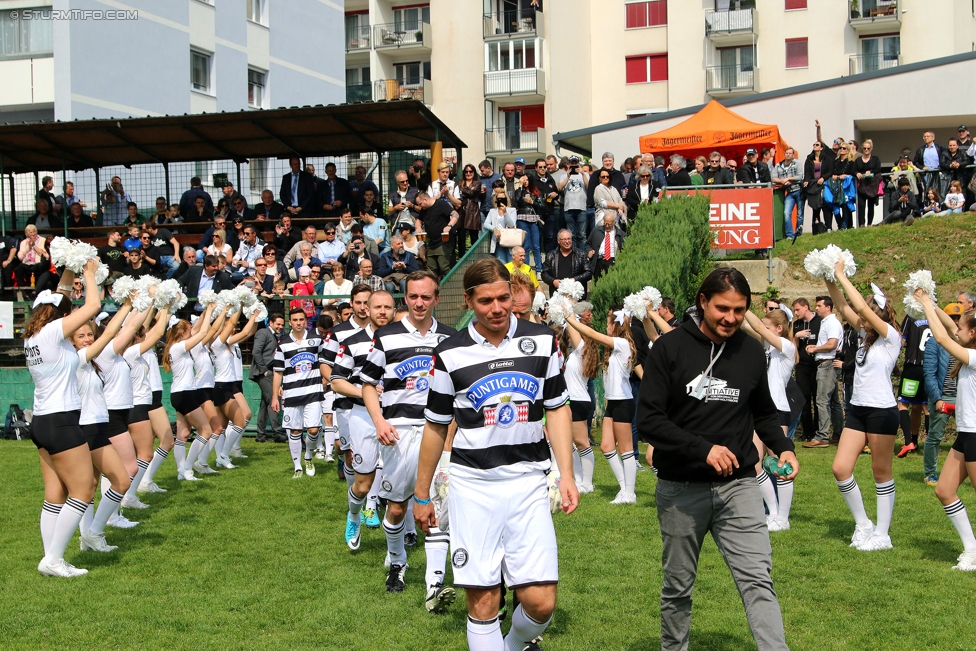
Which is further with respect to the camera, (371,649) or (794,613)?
(794,613)

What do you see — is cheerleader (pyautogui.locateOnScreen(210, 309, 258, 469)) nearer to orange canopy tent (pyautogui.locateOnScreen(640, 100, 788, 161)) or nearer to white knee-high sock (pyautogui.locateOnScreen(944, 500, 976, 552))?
white knee-high sock (pyautogui.locateOnScreen(944, 500, 976, 552))

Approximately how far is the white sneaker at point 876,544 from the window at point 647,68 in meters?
39.6

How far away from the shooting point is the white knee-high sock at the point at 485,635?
15.2ft

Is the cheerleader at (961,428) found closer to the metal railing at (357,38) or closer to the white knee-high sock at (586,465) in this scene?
the white knee-high sock at (586,465)

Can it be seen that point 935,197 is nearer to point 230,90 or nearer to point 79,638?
point 79,638

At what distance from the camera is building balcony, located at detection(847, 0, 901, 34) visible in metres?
41.2

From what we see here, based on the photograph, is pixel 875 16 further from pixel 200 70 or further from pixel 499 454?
pixel 499 454

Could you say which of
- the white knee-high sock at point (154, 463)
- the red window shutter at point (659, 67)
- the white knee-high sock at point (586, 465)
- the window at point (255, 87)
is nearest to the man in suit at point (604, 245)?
the white knee-high sock at point (586, 465)

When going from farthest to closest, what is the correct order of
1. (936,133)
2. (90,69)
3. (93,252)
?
1. (936,133)
2. (90,69)
3. (93,252)

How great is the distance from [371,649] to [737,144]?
751 inches

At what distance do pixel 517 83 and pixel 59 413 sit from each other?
40099mm

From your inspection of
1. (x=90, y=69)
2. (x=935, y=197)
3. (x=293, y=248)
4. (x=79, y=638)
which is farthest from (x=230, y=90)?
(x=79, y=638)

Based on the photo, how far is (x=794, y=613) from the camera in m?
6.39

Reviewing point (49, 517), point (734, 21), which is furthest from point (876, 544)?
point (734, 21)
